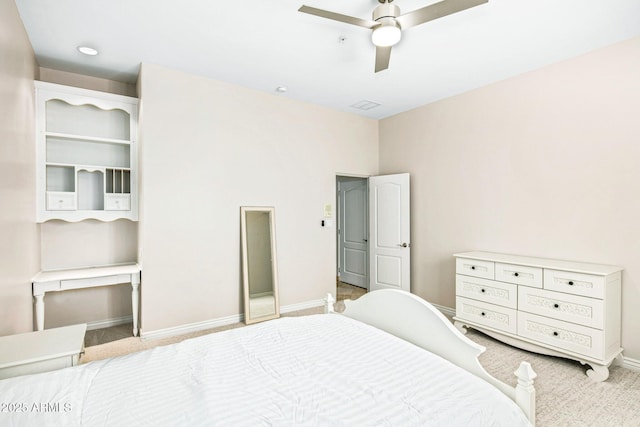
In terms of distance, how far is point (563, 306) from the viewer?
2.76 metres

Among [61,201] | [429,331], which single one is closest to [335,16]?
[429,331]

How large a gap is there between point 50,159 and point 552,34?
15.8 ft

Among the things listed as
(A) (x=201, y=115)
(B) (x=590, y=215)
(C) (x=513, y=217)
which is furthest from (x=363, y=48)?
(B) (x=590, y=215)

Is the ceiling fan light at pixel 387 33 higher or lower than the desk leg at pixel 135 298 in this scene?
higher

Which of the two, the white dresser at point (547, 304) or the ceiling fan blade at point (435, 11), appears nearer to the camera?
the ceiling fan blade at point (435, 11)

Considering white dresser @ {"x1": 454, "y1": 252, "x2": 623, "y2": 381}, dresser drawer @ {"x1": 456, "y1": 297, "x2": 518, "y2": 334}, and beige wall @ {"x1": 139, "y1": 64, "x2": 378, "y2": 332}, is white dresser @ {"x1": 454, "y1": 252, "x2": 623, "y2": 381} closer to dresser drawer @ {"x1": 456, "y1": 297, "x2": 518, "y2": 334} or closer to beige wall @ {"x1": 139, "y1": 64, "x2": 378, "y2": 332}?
dresser drawer @ {"x1": 456, "y1": 297, "x2": 518, "y2": 334}

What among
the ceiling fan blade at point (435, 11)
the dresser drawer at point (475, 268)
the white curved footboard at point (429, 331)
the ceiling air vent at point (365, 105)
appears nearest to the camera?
the white curved footboard at point (429, 331)

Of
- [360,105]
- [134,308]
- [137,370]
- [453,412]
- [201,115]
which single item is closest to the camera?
[453,412]

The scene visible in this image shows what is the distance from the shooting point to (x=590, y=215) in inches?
116

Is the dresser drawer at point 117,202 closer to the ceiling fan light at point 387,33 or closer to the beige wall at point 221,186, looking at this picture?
the beige wall at point 221,186

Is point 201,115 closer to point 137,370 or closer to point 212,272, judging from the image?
point 212,272

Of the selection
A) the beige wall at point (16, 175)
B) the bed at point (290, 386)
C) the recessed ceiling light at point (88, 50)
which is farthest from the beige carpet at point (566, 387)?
the recessed ceiling light at point (88, 50)

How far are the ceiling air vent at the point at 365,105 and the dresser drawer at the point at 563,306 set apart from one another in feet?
9.20

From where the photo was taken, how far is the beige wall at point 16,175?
205 cm
